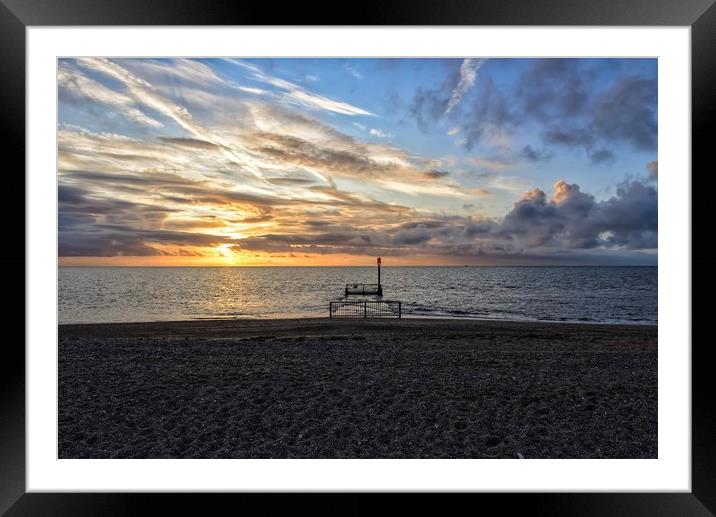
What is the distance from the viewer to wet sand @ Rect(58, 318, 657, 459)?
2.94 metres

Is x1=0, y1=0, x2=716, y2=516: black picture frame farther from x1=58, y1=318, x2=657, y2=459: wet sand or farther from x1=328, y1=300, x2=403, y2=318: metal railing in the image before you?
x1=328, y1=300, x2=403, y2=318: metal railing

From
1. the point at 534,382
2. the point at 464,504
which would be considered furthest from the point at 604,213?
the point at 464,504

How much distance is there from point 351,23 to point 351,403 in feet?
10.6

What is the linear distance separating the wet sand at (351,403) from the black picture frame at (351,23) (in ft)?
3.78

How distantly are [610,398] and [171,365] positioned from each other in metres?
5.34

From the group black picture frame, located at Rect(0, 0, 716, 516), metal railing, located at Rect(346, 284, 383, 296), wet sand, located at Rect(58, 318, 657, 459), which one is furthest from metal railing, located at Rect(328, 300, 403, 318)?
black picture frame, located at Rect(0, 0, 716, 516)

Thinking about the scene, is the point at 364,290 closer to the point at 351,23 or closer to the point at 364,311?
the point at 364,311

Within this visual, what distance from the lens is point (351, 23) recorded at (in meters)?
1.69

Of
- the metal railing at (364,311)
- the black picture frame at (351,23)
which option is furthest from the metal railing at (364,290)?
the black picture frame at (351,23)

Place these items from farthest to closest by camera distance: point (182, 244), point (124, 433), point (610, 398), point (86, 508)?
point (182, 244)
point (610, 398)
point (124, 433)
point (86, 508)

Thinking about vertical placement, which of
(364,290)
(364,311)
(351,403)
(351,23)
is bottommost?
(364,311)

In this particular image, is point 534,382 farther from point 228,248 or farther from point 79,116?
point 228,248

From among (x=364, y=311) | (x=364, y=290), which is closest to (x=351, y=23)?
(x=364, y=311)

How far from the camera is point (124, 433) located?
10.2 feet
